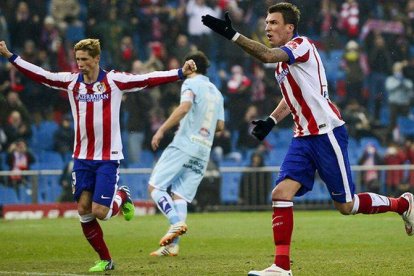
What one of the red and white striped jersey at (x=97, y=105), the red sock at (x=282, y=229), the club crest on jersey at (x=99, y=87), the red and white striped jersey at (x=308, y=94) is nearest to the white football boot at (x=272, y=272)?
the red sock at (x=282, y=229)

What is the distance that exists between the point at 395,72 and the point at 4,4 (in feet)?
30.2

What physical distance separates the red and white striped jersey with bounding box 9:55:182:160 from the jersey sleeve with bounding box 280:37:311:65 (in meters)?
2.15

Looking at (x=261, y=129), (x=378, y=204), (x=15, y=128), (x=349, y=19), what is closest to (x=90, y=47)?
(x=261, y=129)

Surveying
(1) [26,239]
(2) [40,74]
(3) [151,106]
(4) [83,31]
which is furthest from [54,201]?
(2) [40,74]

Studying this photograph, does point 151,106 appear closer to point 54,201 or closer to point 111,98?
point 54,201

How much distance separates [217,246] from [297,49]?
487 centimetres

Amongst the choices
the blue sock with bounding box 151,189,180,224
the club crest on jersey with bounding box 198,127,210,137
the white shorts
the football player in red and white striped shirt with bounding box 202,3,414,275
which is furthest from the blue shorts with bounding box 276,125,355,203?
the club crest on jersey with bounding box 198,127,210,137

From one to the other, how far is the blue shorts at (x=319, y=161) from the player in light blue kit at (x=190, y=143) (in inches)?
147

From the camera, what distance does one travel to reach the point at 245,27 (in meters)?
25.5

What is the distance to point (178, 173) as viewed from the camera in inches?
527

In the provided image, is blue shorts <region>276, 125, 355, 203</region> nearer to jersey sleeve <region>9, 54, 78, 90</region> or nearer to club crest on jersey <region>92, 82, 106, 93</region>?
club crest on jersey <region>92, 82, 106, 93</region>

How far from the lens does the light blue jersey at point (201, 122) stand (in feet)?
44.0

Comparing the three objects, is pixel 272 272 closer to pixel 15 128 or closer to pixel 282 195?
pixel 282 195

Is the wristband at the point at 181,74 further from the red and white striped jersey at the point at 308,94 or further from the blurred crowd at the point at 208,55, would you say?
the blurred crowd at the point at 208,55
